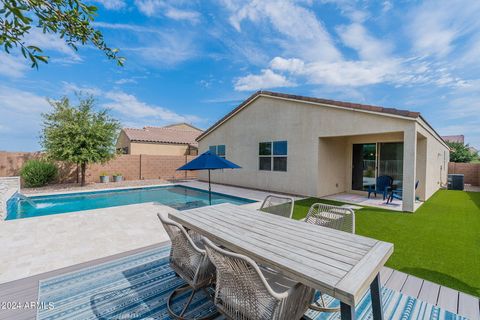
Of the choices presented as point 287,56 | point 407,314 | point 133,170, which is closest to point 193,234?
point 407,314

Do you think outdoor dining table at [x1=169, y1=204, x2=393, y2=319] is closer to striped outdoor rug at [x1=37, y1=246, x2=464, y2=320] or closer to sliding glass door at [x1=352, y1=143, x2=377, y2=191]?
striped outdoor rug at [x1=37, y1=246, x2=464, y2=320]

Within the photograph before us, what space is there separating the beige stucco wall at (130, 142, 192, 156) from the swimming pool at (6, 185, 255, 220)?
854 cm

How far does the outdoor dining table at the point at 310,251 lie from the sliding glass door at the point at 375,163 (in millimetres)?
9310

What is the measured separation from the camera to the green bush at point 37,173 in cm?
1297

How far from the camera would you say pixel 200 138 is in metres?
17.0

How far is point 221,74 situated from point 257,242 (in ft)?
50.5

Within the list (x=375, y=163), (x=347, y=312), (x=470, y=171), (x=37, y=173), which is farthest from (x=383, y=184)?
(x=37, y=173)

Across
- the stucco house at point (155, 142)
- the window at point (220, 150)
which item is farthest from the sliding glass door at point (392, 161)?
the stucco house at point (155, 142)

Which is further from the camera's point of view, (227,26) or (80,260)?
(227,26)

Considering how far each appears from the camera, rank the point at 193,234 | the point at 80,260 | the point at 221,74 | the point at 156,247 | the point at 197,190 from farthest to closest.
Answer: the point at 221,74
the point at 197,190
the point at 156,247
the point at 80,260
the point at 193,234

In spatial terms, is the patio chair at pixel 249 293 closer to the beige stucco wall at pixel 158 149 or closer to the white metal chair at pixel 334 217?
the white metal chair at pixel 334 217

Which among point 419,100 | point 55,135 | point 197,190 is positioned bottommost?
point 197,190

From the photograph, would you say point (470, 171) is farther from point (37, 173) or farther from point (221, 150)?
point (37, 173)

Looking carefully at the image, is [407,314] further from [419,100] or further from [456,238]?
[419,100]
